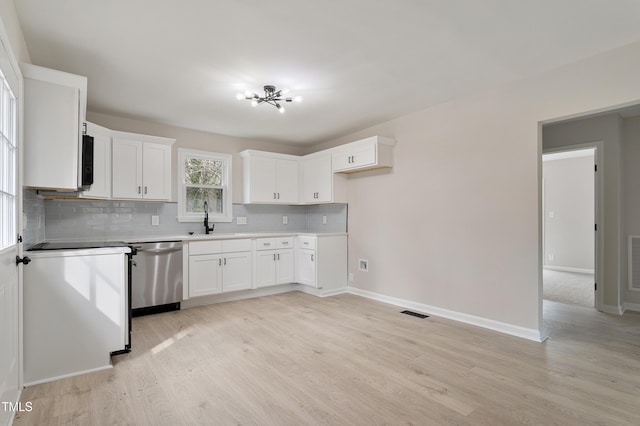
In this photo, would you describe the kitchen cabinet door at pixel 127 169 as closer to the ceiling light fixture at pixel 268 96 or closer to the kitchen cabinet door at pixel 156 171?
the kitchen cabinet door at pixel 156 171

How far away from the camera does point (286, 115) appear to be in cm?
418

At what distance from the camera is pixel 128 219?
426 centimetres

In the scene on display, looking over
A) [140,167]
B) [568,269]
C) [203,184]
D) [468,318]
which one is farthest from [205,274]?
[568,269]

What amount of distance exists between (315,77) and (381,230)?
232 centimetres

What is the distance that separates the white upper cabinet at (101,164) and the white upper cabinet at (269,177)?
1847 mm

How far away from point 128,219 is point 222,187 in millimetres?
1381

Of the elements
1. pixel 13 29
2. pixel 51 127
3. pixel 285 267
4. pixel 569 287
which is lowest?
pixel 569 287

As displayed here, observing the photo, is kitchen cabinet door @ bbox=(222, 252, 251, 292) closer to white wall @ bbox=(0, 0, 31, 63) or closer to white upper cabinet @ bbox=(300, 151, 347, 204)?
white upper cabinet @ bbox=(300, 151, 347, 204)

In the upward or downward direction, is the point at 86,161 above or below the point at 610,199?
above

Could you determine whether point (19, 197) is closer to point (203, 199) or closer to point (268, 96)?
point (268, 96)

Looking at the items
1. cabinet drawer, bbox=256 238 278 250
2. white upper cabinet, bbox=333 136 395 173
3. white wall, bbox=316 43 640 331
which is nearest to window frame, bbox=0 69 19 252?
cabinet drawer, bbox=256 238 278 250

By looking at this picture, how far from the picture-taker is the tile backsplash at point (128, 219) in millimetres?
3614

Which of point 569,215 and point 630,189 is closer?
point 630,189

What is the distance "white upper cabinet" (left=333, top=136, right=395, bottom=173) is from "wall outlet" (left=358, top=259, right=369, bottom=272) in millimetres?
1352
